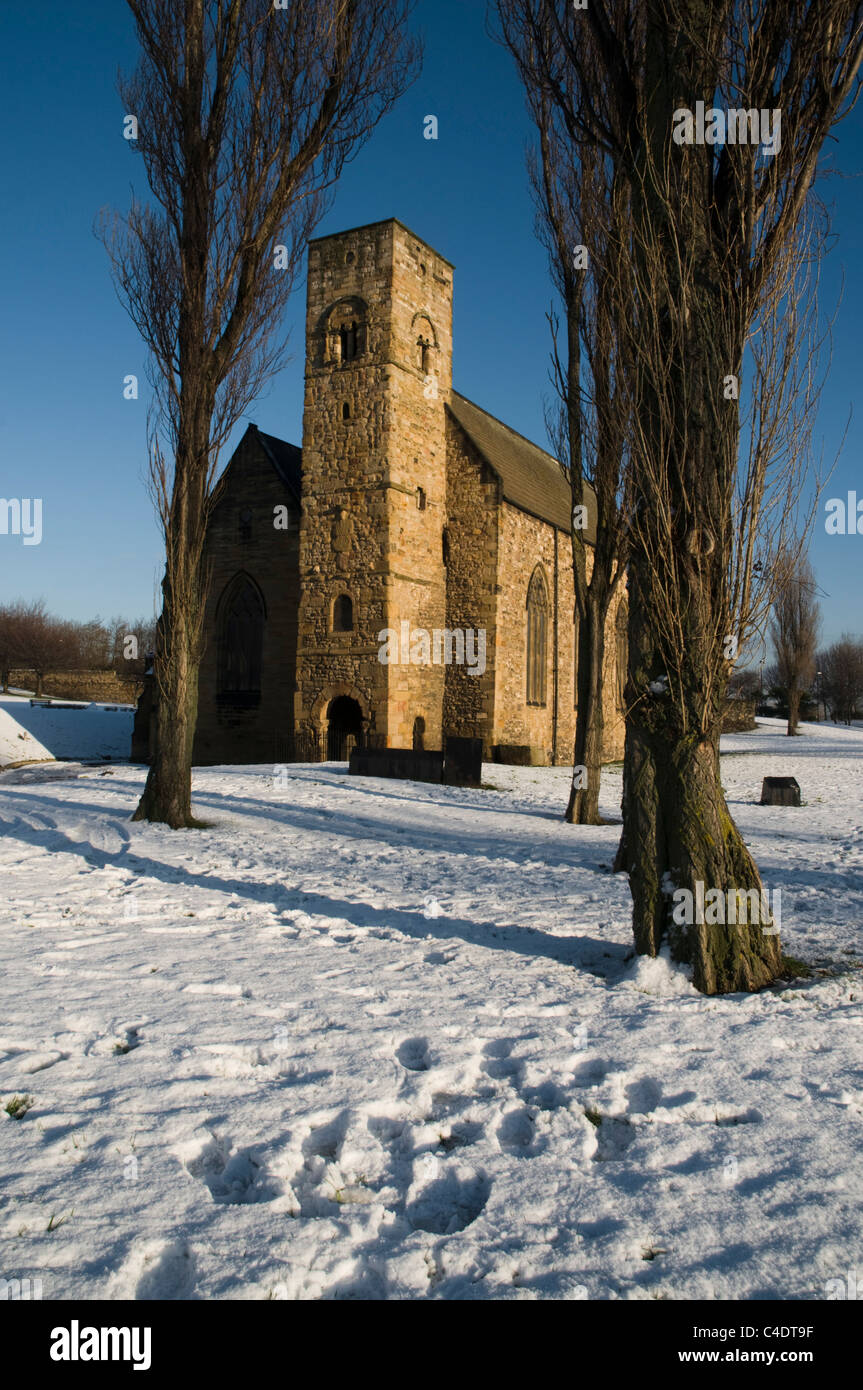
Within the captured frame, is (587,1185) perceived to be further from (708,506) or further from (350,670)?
(350,670)

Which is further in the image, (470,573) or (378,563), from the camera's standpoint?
(470,573)

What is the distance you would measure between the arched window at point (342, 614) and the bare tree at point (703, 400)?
1596 centimetres

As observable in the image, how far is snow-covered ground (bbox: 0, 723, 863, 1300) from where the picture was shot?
2225 mm

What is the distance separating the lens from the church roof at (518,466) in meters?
22.9

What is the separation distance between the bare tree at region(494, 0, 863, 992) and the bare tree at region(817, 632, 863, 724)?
7449cm

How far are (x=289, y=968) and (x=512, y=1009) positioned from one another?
4.32 feet

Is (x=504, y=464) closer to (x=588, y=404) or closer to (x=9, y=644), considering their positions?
(x=588, y=404)

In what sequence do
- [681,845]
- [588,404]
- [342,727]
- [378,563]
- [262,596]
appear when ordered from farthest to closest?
[262,596]
[342,727]
[378,563]
[588,404]
[681,845]

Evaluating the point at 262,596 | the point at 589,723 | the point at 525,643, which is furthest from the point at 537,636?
the point at 589,723

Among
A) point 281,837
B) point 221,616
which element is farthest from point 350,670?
point 281,837

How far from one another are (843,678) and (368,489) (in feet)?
233

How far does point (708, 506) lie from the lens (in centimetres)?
445

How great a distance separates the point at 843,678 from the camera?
7862cm

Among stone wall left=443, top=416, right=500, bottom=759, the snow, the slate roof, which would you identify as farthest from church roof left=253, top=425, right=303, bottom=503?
the snow
